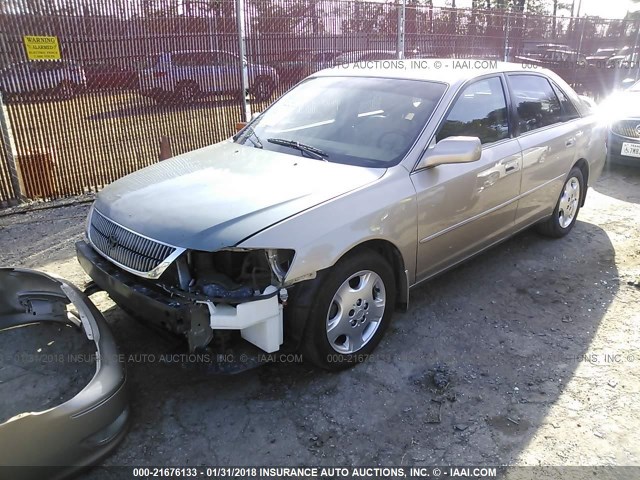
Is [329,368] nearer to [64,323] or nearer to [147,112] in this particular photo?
[64,323]

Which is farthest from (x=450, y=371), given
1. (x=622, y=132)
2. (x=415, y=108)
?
(x=622, y=132)

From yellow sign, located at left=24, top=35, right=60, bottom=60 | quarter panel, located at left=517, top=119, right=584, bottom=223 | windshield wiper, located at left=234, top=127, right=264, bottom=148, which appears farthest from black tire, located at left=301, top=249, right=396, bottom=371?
yellow sign, located at left=24, top=35, right=60, bottom=60

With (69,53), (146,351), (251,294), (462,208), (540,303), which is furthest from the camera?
(69,53)

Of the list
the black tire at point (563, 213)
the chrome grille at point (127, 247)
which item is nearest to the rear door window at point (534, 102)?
the black tire at point (563, 213)

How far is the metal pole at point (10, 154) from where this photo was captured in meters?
5.74

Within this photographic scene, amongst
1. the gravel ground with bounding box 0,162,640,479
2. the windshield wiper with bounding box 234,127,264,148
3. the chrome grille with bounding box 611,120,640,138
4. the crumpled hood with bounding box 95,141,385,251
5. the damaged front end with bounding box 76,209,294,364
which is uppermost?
the windshield wiper with bounding box 234,127,264,148

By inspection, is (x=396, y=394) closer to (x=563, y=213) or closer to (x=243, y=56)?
(x=563, y=213)

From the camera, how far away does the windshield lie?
336 cm

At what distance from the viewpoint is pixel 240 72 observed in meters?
7.21

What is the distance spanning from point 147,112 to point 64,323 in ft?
13.7

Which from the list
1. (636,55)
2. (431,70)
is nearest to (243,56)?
(431,70)

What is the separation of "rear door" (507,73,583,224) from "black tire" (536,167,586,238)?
0.17m

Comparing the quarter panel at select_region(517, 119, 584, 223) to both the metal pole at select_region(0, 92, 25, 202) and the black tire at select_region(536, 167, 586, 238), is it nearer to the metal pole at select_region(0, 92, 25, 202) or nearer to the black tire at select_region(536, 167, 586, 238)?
the black tire at select_region(536, 167, 586, 238)

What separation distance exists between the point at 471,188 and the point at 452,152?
1.76ft
